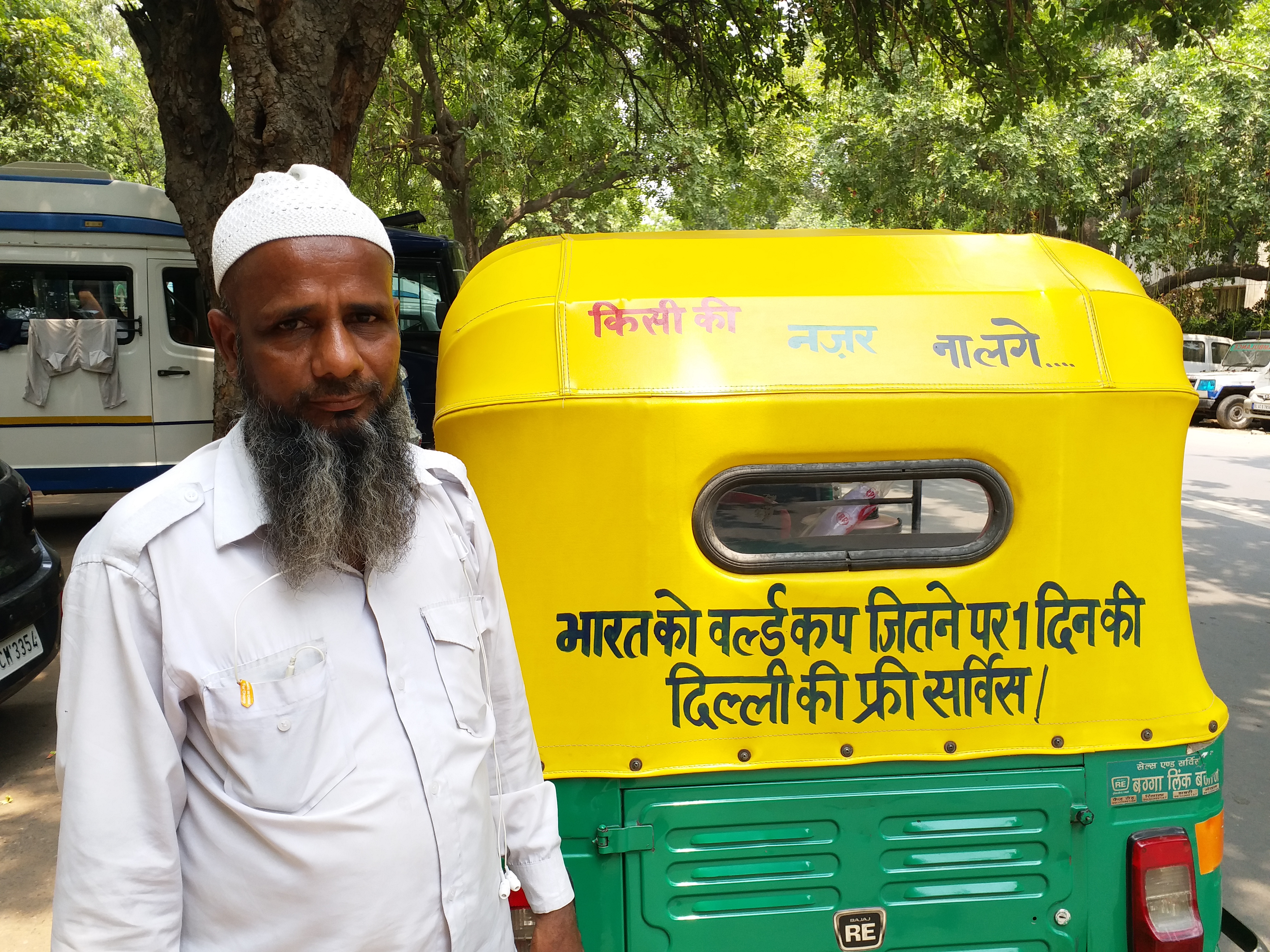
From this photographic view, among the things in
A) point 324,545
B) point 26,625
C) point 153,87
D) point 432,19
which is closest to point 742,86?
point 432,19

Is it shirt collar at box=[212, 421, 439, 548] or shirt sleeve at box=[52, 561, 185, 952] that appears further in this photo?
shirt collar at box=[212, 421, 439, 548]

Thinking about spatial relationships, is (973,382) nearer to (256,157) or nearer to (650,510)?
(650,510)

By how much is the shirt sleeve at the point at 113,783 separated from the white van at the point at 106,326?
6.94 meters

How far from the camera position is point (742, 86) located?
898 centimetres

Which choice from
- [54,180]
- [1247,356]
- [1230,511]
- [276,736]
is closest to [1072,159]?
[1247,356]

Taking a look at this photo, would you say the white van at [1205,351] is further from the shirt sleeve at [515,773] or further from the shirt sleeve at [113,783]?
the shirt sleeve at [113,783]

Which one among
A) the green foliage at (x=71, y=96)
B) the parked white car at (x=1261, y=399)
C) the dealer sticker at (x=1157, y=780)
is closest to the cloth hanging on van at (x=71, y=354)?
the green foliage at (x=71, y=96)

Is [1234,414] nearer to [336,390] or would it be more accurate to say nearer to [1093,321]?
[1093,321]

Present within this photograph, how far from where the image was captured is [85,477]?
8.42m

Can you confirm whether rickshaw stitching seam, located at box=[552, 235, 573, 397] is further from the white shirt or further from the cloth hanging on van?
the cloth hanging on van

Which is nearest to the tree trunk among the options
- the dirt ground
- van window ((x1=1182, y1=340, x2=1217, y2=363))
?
van window ((x1=1182, y1=340, x2=1217, y2=363))

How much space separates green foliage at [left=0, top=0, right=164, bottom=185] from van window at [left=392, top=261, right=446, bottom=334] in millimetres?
3086

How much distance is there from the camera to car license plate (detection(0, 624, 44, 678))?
13.3 ft

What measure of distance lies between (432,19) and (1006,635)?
342 inches
